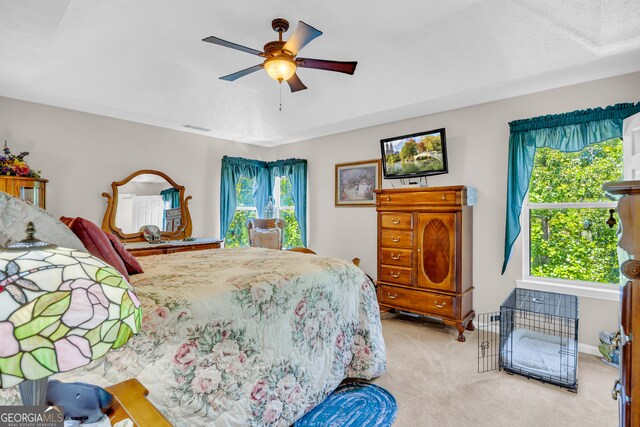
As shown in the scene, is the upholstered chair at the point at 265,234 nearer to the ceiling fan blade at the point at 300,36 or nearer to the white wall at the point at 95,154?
the white wall at the point at 95,154

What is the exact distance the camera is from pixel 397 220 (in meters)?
3.70

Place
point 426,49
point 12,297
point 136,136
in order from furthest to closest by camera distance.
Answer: point 136,136 → point 426,49 → point 12,297

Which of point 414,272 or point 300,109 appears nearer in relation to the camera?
point 414,272

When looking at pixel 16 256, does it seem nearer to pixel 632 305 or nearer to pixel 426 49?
pixel 632 305

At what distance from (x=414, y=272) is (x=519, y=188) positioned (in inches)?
53.3

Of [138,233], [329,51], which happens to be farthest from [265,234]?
[329,51]

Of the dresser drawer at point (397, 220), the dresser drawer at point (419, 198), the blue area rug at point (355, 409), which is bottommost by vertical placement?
the blue area rug at point (355, 409)

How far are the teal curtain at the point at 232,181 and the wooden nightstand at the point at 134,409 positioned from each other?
436cm

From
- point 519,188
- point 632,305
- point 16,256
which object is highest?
point 519,188

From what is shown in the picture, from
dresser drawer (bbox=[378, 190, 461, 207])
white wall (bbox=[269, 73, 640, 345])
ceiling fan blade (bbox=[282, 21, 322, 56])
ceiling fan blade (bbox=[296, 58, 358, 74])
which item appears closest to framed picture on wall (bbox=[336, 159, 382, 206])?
white wall (bbox=[269, 73, 640, 345])

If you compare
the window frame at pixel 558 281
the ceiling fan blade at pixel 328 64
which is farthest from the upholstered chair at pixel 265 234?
the window frame at pixel 558 281

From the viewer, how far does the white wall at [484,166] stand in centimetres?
298

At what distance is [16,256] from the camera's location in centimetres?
60

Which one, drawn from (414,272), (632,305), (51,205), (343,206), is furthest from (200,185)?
(632,305)
